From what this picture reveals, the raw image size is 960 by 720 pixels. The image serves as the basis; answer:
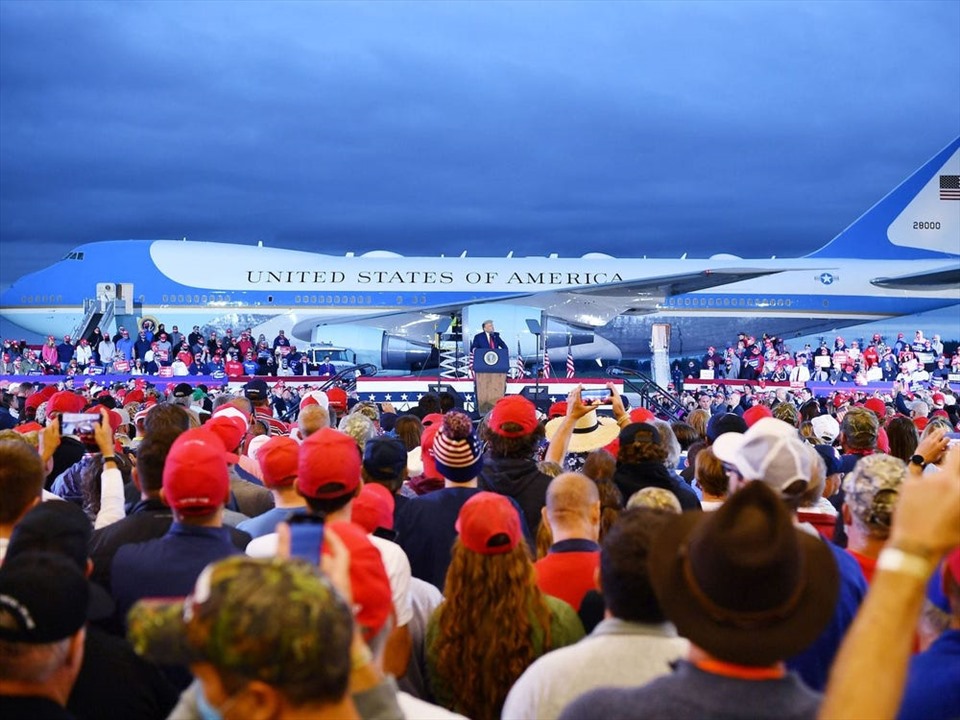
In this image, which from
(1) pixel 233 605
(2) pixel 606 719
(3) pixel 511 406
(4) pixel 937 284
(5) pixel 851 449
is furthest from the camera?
(4) pixel 937 284

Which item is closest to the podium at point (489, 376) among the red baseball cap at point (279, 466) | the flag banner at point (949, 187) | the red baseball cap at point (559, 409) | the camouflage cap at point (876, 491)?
the red baseball cap at point (559, 409)

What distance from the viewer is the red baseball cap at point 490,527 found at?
10.4 feet

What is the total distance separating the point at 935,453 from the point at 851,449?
114 centimetres

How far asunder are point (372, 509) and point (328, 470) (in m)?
0.37

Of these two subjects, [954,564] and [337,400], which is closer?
[954,564]

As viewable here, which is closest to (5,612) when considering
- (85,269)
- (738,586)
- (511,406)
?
(738,586)

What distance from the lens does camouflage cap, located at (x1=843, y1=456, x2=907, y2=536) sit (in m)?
3.35

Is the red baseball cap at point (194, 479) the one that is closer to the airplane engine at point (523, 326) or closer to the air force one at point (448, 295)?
the airplane engine at point (523, 326)

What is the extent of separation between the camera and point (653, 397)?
15984mm

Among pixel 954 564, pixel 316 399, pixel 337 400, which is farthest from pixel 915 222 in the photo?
pixel 954 564

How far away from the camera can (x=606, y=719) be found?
2.04 metres

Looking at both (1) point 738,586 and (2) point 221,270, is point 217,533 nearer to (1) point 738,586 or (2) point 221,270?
(1) point 738,586

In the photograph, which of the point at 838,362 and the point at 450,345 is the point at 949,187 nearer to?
the point at 838,362

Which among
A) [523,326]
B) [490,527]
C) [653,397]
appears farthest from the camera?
[523,326]
